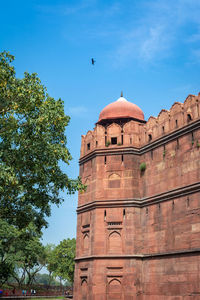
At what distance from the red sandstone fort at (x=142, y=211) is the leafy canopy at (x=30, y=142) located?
6.15m

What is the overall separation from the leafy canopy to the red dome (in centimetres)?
1004

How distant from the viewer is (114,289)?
20922 mm

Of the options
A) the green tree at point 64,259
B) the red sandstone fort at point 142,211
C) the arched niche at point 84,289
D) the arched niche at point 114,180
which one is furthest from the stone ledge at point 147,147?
the green tree at point 64,259

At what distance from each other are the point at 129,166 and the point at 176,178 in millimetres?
3917

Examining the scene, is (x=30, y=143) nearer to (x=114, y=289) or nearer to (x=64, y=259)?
(x=114, y=289)

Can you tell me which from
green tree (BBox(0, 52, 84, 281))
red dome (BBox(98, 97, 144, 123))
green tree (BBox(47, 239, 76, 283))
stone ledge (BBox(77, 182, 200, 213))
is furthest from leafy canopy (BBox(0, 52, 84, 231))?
green tree (BBox(47, 239, 76, 283))

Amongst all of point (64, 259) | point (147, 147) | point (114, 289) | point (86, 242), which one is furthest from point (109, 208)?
point (64, 259)

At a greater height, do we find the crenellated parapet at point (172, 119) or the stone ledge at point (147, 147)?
the crenellated parapet at point (172, 119)

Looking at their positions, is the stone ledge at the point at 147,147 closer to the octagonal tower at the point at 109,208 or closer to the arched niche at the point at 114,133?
the octagonal tower at the point at 109,208

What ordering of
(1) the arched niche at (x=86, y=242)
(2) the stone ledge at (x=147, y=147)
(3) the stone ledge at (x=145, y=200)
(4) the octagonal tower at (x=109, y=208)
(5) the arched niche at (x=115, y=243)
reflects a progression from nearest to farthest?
(3) the stone ledge at (x=145, y=200)
(2) the stone ledge at (x=147, y=147)
(4) the octagonal tower at (x=109, y=208)
(5) the arched niche at (x=115, y=243)
(1) the arched niche at (x=86, y=242)

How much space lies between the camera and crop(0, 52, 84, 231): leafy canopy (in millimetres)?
14812

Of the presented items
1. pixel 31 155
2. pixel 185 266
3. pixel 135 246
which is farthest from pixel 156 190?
pixel 31 155

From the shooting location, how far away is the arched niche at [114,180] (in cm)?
2327

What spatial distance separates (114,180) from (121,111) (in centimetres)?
552
